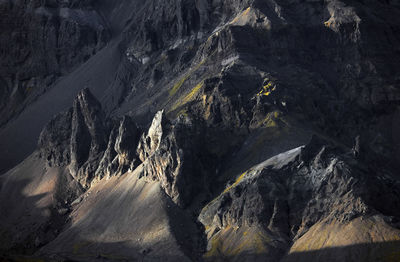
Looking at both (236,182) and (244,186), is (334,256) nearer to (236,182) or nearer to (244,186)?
(244,186)

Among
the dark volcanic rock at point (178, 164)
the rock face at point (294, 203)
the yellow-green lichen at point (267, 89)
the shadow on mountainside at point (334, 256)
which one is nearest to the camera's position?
the shadow on mountainside at point (334, 256)

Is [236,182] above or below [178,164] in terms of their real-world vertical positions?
below

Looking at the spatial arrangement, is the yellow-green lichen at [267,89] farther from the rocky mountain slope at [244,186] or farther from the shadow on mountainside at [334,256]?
the shadow on mountainside at [334,256]

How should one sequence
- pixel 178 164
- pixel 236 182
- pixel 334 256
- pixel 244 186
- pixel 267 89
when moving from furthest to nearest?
pixel 267 89 → pixel 178 164 → pixel 236 182 → pixel 244 186 → pixel 334 256

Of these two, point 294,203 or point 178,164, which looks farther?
point 178,164

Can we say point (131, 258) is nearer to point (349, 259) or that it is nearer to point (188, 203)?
point (188, 203)

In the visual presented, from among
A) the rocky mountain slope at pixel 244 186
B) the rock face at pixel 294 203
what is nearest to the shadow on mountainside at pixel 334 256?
the rocky mountain slope at pixel 244 186

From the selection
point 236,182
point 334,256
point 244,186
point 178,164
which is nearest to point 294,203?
point 244,186

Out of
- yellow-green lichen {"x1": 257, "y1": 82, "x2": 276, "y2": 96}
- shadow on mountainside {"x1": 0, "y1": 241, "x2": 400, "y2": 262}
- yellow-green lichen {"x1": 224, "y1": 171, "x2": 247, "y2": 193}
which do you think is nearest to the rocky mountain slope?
shadow on mountainside {"x1": 0, "y1": 241, "x2": 400, "y2": 262}

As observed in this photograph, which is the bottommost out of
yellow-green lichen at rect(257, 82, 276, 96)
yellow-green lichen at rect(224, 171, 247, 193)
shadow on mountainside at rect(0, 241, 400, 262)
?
shadow on mountainside at rect(0, 241, 400, 262)

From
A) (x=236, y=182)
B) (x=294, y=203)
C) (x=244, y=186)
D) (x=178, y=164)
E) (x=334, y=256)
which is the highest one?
(x=178, y=164)

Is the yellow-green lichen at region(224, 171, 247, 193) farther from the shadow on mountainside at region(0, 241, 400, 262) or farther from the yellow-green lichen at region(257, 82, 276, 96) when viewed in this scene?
the yellow-green lichen at region(257, 82, 276, 96)

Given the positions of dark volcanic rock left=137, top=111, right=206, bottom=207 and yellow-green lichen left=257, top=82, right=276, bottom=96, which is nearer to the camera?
dark volcanic rock left=137, top=111, right=206, bottom=207
